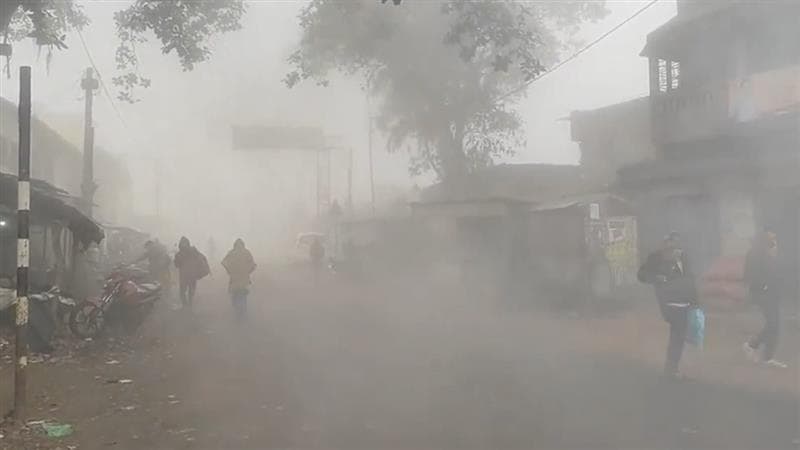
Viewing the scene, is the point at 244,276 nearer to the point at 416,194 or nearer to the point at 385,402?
the point at 385,402

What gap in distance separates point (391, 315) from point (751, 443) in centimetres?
980

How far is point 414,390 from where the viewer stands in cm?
699

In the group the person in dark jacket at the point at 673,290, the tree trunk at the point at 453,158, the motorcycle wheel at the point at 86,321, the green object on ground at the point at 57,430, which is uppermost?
the tree trunk at the point at 453,158

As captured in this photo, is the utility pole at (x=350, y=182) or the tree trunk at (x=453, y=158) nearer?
the tree trunk at (x=453, y=158)

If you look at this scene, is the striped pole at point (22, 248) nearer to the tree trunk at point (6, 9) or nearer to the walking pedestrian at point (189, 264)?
the tree trunk at point (6, 9)

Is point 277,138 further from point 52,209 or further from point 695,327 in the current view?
point 695,327

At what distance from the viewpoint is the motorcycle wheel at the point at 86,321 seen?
1122cm

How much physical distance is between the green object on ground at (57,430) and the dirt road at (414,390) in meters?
0.11

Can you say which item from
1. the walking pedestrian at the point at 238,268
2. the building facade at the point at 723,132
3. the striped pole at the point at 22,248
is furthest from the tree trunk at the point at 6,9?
the building facade at the point at 723,132

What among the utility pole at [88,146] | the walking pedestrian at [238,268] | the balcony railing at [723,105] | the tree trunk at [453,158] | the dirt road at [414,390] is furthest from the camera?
the tree trunk at [453,158]

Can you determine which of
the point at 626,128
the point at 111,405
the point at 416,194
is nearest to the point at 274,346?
the point at 111,405

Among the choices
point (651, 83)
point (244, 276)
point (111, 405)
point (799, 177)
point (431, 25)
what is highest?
point (431, 25)

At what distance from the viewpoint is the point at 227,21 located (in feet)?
46.0

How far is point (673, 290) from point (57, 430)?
5582 mm
